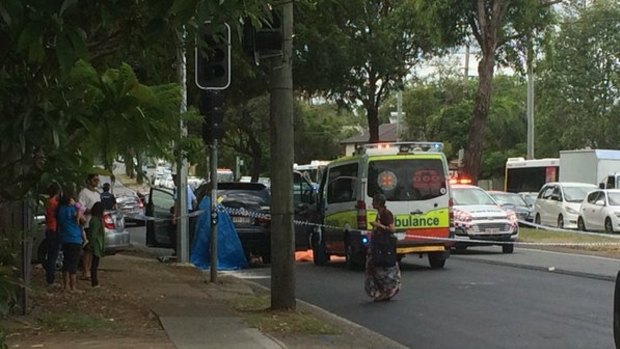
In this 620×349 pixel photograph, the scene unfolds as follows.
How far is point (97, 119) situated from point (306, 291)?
400 inches

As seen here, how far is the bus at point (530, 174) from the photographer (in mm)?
40562

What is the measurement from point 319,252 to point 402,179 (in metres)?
2.96

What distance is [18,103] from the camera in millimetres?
3473

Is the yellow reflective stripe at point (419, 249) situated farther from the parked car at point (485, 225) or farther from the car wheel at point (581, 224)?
the car wheel at point (581, 224)

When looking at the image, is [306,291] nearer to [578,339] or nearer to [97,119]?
[578,339]

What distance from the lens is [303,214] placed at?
19.1 metres

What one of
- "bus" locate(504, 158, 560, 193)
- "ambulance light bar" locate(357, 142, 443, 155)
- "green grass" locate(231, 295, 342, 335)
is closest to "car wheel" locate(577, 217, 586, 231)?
"bus" locate(504, 158, 560, 193)

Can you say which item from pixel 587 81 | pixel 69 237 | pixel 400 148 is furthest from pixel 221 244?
pixel 587 81

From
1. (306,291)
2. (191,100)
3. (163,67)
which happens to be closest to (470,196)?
(191,100)

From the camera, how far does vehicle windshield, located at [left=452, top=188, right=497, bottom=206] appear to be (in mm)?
21500

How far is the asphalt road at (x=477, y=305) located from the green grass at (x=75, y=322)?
310cm

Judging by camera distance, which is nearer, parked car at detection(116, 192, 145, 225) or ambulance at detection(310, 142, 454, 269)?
ambulance at detection(310, 142, 454, 269)

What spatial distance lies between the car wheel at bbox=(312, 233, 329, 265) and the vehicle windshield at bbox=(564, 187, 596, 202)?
15000 mm

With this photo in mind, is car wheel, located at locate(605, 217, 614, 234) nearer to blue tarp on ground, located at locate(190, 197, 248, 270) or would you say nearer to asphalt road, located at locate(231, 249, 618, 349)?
asphalt road, located at locate(231, 249, 618, 349)
